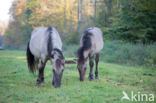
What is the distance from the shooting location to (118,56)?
16.0 metres

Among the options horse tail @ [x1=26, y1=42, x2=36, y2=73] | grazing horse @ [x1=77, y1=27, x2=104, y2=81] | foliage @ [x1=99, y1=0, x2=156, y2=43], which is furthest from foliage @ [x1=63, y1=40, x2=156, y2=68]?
horse tail @ [x1=26, y1=42, x2=36, y2=73]

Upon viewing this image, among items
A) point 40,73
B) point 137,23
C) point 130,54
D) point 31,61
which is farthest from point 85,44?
point 137,23

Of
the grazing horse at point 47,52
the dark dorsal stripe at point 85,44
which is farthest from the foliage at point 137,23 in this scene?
the grazing horse at point 47,52

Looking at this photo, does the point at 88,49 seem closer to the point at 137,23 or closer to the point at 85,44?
the point at 85,44

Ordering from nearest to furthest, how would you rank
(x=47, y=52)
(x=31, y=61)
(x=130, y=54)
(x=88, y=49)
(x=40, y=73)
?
(x=47, y=52) → (x=40, y=73) → (x=88, y=49) → (x=31, y=61) → (x=130, y=54)

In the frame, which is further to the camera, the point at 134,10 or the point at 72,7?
the point at 72,7

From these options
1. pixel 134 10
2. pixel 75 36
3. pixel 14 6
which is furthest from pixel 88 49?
pixel 14 6

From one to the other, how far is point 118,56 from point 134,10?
646 centimetres

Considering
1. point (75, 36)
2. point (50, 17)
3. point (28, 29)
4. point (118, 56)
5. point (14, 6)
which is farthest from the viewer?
point (14, 6)

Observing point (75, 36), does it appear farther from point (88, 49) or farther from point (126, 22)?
point (88, 49)

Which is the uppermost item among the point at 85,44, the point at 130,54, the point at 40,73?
the point at 85,44

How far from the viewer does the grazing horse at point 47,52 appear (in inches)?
253

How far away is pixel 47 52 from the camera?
7008 millimetres

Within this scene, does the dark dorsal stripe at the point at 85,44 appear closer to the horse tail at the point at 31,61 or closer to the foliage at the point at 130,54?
the horse tail at the point at 31,61
